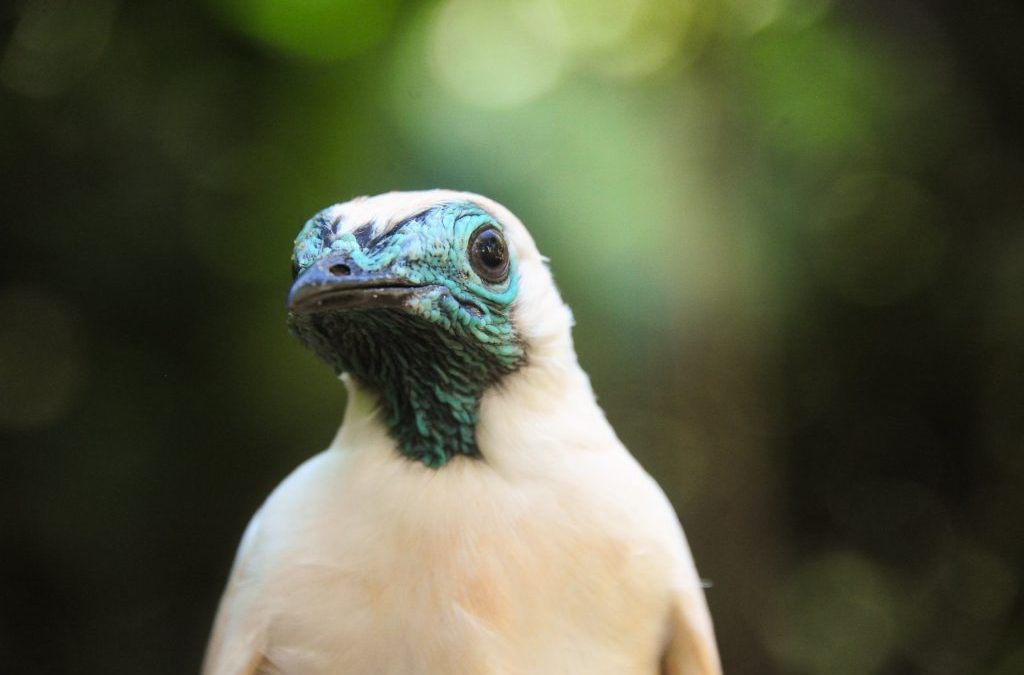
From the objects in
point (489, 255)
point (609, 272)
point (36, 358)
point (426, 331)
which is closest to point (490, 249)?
point (489, 255)

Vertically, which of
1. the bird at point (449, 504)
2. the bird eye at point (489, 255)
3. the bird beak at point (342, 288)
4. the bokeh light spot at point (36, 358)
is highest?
the bokeh light spot at point (36, 358)

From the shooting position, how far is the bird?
1162 mm

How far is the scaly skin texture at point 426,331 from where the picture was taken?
115 centimetres

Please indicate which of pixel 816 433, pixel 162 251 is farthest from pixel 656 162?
pixel 162 251

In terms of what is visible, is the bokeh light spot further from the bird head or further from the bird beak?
the bird beak

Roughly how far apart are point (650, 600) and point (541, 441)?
0.25 metres

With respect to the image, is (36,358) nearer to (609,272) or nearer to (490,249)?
(609,272)

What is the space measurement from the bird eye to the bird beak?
12 cm

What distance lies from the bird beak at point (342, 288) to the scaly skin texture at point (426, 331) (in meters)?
0.01

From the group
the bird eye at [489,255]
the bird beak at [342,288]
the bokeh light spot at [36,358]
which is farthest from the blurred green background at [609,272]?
the bird beak at [342,288]

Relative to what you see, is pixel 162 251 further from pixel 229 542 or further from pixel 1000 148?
pixel 1000 148

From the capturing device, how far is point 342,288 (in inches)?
42.5

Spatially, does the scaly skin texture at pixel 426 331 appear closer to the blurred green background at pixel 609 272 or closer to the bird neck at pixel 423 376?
the bird neck at pixel 423 376

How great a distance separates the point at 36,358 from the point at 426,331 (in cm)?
141
